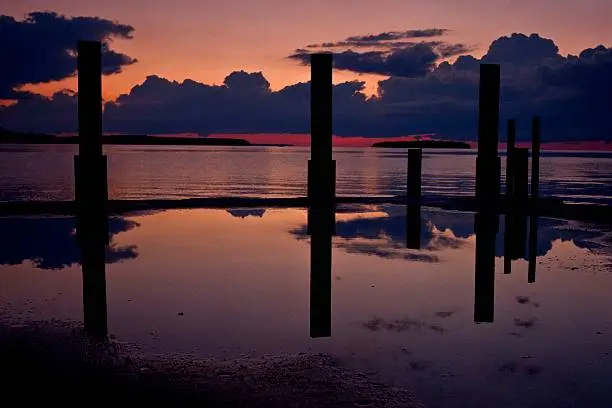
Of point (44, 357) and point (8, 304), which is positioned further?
point (8, 304)

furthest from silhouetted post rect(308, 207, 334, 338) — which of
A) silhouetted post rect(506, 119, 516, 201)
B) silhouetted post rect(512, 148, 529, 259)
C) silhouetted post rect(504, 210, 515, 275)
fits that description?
silhouetted post rect(506, 119, 516, 201)

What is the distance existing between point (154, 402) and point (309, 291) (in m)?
3.51

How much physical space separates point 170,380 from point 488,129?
9700mm

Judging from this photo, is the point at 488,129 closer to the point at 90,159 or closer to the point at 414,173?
the point at 414,173

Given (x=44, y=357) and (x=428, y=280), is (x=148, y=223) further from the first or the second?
(x=44, y=357)

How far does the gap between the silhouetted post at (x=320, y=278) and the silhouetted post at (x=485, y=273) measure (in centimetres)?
155

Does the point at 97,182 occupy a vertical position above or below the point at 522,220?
above

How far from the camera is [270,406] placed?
13.3 feet

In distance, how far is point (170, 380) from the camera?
14.6 feet

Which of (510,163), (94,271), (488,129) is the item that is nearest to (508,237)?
(488,129)

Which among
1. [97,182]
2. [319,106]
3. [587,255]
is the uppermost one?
[319,106]

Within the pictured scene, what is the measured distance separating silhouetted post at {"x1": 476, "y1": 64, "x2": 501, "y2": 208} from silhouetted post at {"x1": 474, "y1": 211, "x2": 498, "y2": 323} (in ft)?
2.63

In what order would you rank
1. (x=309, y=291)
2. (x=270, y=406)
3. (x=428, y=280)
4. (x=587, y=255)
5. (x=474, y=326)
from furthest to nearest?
(x=587, y=255), (x=428, y=280), (x=309, y=291), (x=474, y=326), (x=270, y=406)

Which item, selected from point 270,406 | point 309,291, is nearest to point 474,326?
point 309,291
